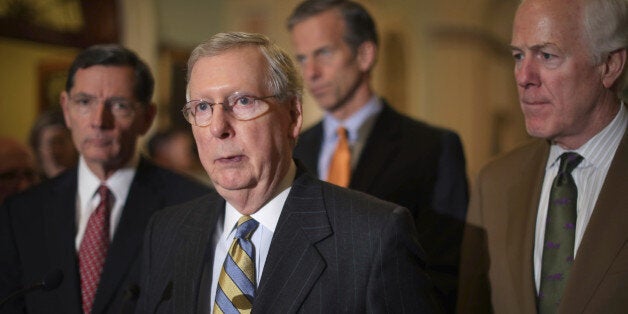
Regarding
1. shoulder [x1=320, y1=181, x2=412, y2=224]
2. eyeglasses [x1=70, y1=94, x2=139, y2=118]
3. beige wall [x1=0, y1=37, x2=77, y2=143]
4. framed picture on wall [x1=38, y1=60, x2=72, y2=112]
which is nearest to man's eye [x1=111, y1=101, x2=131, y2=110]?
eyeglasses [x1=70, y1=94, x2=139, y2=118]

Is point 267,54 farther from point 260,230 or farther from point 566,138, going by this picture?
point 566,138

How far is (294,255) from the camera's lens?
1.85 metres

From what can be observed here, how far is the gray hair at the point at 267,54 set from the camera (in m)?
1.89

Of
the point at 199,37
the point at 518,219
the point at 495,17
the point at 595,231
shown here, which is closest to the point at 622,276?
the point at 595,231

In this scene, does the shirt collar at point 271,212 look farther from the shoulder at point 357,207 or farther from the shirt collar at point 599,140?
the shirt collar at point 599,140

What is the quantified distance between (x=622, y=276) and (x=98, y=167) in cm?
166

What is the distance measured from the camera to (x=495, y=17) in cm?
996

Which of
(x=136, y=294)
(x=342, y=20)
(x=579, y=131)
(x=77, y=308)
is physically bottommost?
(x=77, y=308)

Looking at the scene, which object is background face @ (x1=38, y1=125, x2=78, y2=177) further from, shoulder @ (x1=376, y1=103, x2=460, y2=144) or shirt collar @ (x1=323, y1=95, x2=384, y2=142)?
shoulder @ (x1=376, y1=103, x2=460, y2=144)

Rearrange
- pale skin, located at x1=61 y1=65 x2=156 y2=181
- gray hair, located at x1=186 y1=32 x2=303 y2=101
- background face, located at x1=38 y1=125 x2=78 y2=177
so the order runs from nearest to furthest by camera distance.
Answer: gray hair, located at x1=186 y1=32 x2=303 y2=101 < pale skin, located at x1=61 y1=65 x2=156 y2=181 < background face, located at x1=38 y1=125 x2=78 y2=177

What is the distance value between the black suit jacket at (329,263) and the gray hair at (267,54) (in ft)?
0.82

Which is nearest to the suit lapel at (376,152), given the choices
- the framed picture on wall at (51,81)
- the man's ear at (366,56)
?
the man's ear at (366,56)

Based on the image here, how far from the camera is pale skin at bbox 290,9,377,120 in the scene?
2.96 metres

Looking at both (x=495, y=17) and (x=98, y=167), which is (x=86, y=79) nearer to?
(x=98, y=167)
